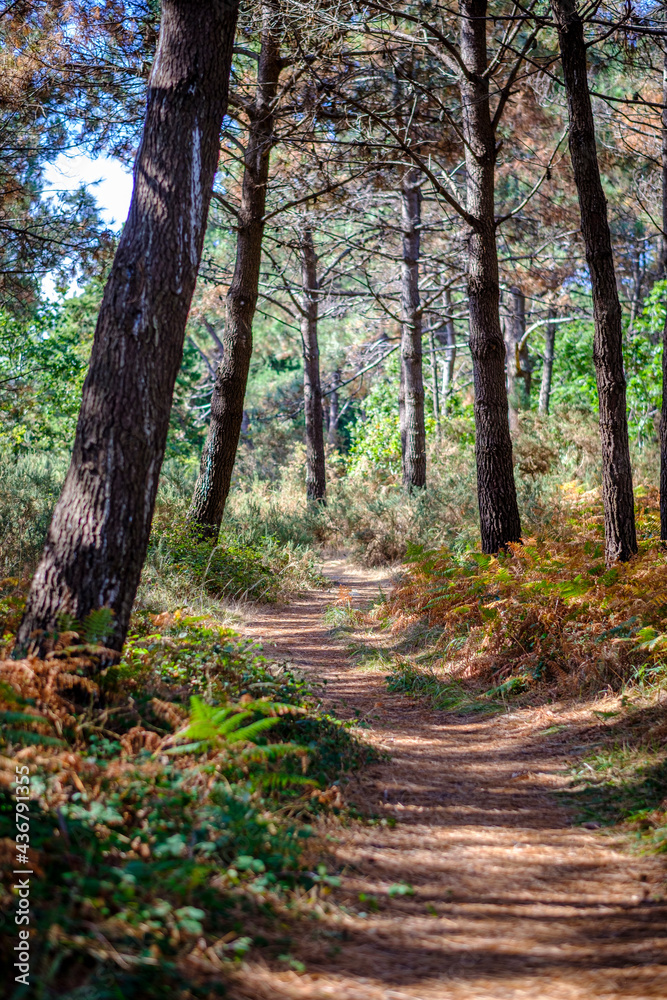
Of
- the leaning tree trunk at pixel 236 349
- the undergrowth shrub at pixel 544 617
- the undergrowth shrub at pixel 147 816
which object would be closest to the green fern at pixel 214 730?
the undergrowth shrub at pixel 147 816

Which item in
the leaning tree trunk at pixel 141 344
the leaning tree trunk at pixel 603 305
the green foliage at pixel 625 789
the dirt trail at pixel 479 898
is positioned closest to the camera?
the dirt trail at pixel 479 898

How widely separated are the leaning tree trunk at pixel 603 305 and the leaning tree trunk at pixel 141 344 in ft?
12.5

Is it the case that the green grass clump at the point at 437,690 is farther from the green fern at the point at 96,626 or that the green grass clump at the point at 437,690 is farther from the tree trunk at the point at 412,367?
the tree trunk at the point at 412,367

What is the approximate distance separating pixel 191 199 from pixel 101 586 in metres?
2.23

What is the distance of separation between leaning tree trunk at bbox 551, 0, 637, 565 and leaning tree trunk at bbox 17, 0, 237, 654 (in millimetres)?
3798

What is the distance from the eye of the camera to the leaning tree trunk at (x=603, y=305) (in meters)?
6.62

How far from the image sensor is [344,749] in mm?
4172

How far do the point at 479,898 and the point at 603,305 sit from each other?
5529mm

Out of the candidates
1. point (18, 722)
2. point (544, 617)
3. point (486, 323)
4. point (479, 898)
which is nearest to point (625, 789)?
point (479, 898)

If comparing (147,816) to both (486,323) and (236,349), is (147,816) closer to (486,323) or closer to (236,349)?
(486,323)

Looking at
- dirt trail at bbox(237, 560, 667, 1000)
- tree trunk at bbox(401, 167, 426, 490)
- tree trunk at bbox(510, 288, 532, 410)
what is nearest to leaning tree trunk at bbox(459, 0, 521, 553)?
dirt trail at bbox(237, 560, 667, 1000)

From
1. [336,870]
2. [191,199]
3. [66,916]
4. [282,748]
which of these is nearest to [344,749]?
[282,748]

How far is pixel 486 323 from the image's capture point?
7.99 m

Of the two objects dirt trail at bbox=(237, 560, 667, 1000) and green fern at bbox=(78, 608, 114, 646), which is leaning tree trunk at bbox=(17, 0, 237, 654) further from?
dirt trail at bbox=(237, 560, 667, 1000)
